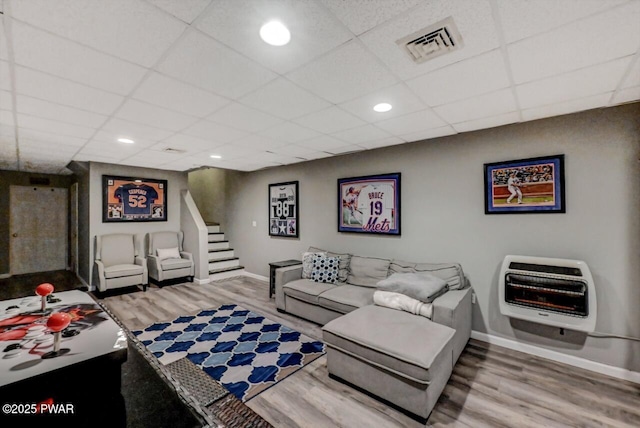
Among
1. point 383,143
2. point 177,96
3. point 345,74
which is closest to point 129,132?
point 177,96

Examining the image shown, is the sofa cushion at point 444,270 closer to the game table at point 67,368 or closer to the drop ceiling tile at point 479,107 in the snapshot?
the drop ceiling tile at point 479,107

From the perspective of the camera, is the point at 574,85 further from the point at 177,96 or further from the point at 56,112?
the point at 56,112

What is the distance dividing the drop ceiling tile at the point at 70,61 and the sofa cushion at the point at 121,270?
156 inches

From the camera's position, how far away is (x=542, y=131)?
9.26 ft

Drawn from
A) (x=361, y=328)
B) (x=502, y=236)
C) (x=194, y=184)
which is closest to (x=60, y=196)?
(x=194, y=184)

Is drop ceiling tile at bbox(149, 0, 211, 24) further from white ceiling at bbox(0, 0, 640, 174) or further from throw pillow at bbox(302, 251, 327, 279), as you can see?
throw pillow at bbox(302, 251, 327, 279)

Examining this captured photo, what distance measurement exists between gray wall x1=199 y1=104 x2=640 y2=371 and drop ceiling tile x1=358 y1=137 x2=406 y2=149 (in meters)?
0.14

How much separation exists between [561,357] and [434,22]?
3.33 meters

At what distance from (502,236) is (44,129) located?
17.7 feet

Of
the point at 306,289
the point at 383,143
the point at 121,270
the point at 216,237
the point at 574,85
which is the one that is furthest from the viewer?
the point at 216,237

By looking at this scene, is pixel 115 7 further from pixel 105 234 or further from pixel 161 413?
pixel 105 234

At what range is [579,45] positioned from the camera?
1570 millimetres

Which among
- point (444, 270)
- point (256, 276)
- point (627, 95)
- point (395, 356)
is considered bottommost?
point (256, 276)

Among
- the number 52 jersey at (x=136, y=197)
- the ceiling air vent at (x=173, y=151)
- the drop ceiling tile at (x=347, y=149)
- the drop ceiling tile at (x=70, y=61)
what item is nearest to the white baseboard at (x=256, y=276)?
the number 52 jersey at (x=136, y=197)
